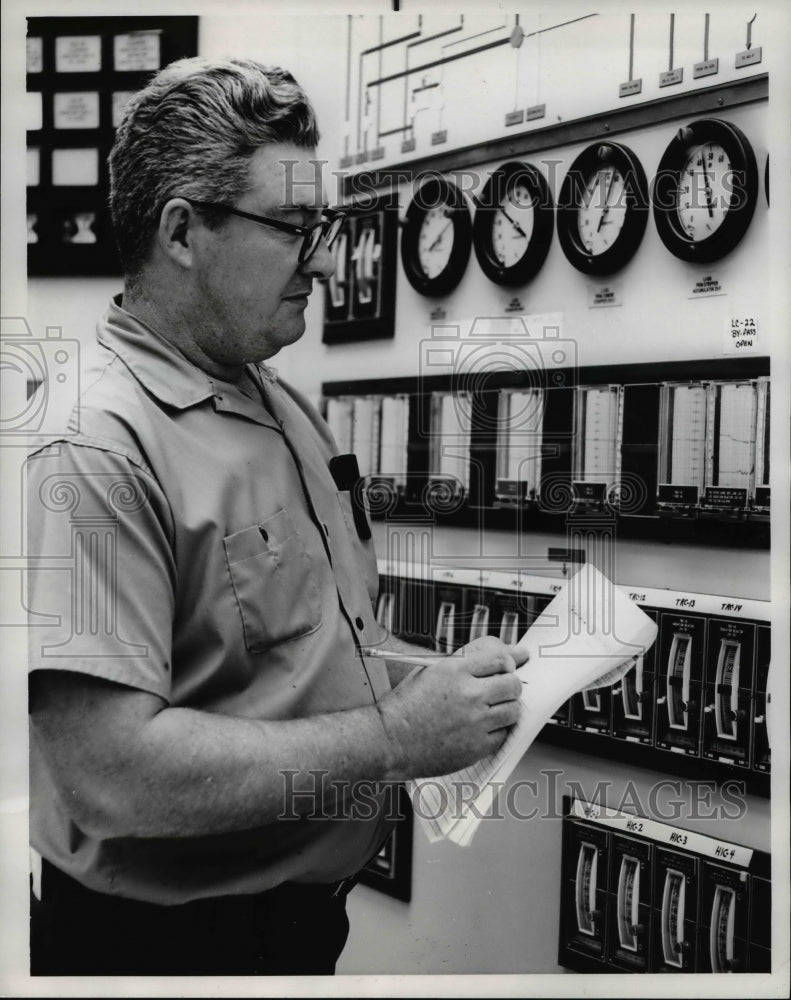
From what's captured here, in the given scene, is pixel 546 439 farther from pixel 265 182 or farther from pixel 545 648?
pixel 265 182

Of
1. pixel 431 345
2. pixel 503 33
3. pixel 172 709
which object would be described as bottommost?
pixel 172 709

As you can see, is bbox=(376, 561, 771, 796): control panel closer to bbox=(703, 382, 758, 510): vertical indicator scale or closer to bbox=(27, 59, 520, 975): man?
bbox=(703, 382, 758, 510): vertical indicator scale

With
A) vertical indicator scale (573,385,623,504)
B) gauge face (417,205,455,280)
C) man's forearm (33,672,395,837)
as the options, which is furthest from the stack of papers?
gauge face (417,205,455,280)

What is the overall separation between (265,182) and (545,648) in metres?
0.85

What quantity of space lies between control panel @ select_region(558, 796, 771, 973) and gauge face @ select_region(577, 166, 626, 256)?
1202 mm

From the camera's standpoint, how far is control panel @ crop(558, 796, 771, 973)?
1.95 metres

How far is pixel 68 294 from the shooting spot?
204cm

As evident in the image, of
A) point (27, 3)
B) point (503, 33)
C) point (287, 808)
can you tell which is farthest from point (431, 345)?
point (287, 808)

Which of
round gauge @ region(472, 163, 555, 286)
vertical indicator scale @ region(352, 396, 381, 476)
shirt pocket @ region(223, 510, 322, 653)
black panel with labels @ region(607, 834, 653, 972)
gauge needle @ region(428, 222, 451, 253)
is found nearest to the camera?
shirt pocket @ region(223, 510, 322, 653)

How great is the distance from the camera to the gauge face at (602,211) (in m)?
2.13

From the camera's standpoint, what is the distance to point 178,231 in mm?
1538

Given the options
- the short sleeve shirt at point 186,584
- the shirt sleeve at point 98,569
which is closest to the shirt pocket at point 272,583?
the short sleeve shirt at point 186,584

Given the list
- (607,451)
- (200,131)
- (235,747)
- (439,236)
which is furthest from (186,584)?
(439,236)

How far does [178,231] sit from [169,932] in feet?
3.40
